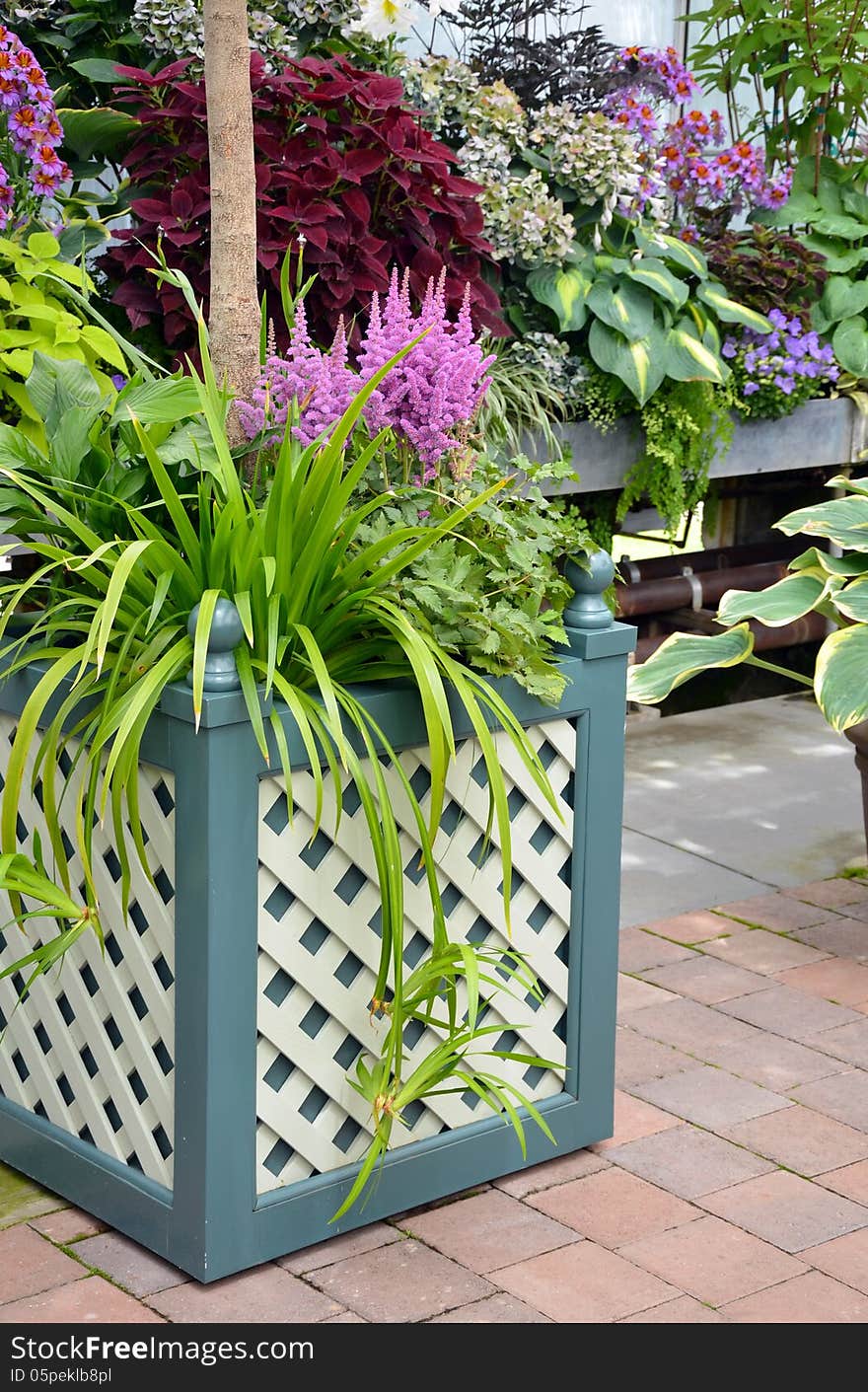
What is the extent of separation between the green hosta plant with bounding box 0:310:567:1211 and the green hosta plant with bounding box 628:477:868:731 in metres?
0.97

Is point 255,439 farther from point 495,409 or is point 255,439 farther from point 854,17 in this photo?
point 854,17

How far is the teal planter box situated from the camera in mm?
2098

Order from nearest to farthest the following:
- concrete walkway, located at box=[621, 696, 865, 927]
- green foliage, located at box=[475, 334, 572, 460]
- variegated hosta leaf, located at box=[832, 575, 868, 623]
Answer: variegated hosta leaf, located at box=[832, 575, 868, 623] → concrete walkway, located at box=[621, 696, 865, 927] → green foliage, located at box=[475, 334, 572, 460]

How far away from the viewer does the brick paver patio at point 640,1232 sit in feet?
7.07

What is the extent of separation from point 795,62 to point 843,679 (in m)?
2.61


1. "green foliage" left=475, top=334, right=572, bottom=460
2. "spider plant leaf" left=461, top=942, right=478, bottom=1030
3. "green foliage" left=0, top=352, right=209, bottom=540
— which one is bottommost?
"spider plant leaf" left=461, top=942, right=478, bottom=1030

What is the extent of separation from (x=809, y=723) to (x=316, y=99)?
2539 mm

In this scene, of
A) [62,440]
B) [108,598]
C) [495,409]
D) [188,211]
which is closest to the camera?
[108,598]

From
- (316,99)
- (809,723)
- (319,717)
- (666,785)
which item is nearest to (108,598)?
(319,717)

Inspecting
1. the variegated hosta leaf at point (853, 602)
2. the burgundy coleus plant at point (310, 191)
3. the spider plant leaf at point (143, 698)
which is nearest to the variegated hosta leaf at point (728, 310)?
the burgundy coleus plant at point (310, 191)

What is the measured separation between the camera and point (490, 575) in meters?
2.30

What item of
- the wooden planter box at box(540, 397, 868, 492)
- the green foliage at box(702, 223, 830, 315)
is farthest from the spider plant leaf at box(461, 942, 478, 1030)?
the green foliage at box(702, 223, 830, 315)

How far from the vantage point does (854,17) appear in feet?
16.0

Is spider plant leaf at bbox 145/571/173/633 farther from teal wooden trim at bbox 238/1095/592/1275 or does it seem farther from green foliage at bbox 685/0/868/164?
green foliage at bbox 685/0/868/164
